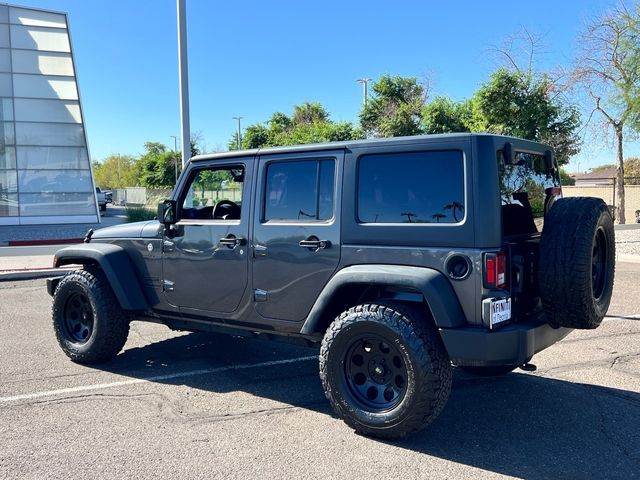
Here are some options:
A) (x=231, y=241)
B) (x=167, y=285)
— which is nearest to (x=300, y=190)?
(x=231, y=241)

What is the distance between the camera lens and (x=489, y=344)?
3510 mm

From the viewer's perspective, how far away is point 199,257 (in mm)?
4840

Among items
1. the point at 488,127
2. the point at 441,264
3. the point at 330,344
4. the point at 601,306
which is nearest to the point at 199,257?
the point at 330,344

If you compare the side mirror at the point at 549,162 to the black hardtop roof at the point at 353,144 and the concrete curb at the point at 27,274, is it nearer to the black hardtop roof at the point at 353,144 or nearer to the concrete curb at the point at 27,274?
the black hardtop roof at the point at 353,144

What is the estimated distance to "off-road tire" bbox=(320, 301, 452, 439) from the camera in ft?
12.0

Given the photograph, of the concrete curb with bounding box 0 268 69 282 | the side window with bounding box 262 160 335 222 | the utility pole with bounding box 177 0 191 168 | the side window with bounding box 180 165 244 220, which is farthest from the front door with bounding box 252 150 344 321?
the utility pole with bounding box 177 0 191 168

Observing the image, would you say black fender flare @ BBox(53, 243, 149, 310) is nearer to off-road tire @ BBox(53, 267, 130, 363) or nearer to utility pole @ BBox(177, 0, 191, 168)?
off-road tire @ BBox(53, 267, 130, 363)

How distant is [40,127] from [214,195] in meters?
23.8

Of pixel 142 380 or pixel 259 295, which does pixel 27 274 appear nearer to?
pixel 142 380

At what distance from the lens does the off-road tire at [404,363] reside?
3652 mm

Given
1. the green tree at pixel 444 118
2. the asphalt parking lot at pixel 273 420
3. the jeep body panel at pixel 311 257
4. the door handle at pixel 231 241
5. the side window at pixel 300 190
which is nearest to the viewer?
the asphalt parking lot at pixel 273 420

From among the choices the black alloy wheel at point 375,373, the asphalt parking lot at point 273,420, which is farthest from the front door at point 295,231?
the asphalt parking lot at point 273,420

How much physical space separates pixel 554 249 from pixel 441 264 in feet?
2.37

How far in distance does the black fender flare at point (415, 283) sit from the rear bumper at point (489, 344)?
0.09 m
